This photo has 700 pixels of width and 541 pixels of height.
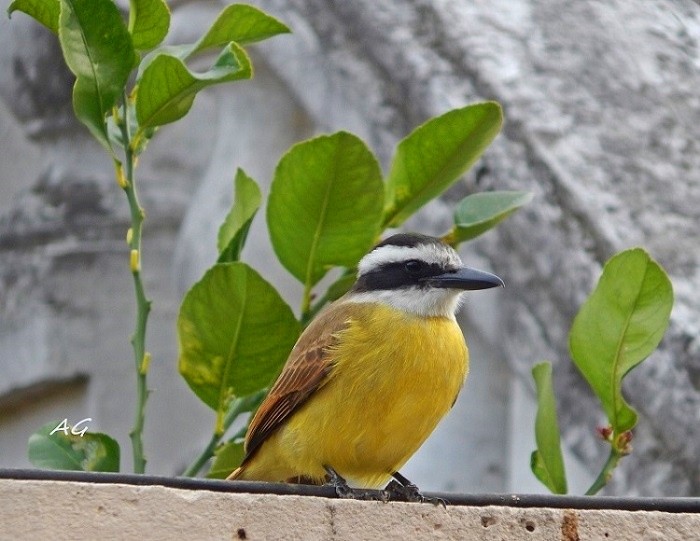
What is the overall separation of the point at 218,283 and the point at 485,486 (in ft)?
4.95

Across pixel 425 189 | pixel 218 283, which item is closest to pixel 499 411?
pixel 425 189

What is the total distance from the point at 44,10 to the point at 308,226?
519 millimetres

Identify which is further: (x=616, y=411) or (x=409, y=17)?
(x=409, y=17)

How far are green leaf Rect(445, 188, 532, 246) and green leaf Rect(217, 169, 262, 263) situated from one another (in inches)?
12.7

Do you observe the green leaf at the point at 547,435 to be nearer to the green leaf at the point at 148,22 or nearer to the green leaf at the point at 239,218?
the green leaf at the point at 239,218

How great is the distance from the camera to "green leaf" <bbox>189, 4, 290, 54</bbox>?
245cm

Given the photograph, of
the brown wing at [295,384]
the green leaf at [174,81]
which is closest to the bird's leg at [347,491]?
the brown wing at [295,384]

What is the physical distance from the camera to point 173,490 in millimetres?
1962

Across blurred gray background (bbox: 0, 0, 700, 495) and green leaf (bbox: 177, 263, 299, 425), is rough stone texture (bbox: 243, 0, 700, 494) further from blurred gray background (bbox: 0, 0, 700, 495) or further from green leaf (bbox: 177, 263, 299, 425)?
green leaf (bbox: 177, 263, 299, 425)

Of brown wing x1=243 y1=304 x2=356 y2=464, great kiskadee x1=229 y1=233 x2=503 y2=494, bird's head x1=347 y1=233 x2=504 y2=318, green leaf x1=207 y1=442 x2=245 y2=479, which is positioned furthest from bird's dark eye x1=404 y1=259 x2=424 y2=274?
green leaf x1=207 y1=442 x2=245 y2=479

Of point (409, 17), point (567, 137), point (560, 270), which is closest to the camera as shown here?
point (560, 270)

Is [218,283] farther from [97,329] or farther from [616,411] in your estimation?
[97,329]

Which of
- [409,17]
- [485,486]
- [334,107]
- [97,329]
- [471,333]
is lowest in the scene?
[97,329]

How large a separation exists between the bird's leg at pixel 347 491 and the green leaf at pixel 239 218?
1.32 ft
